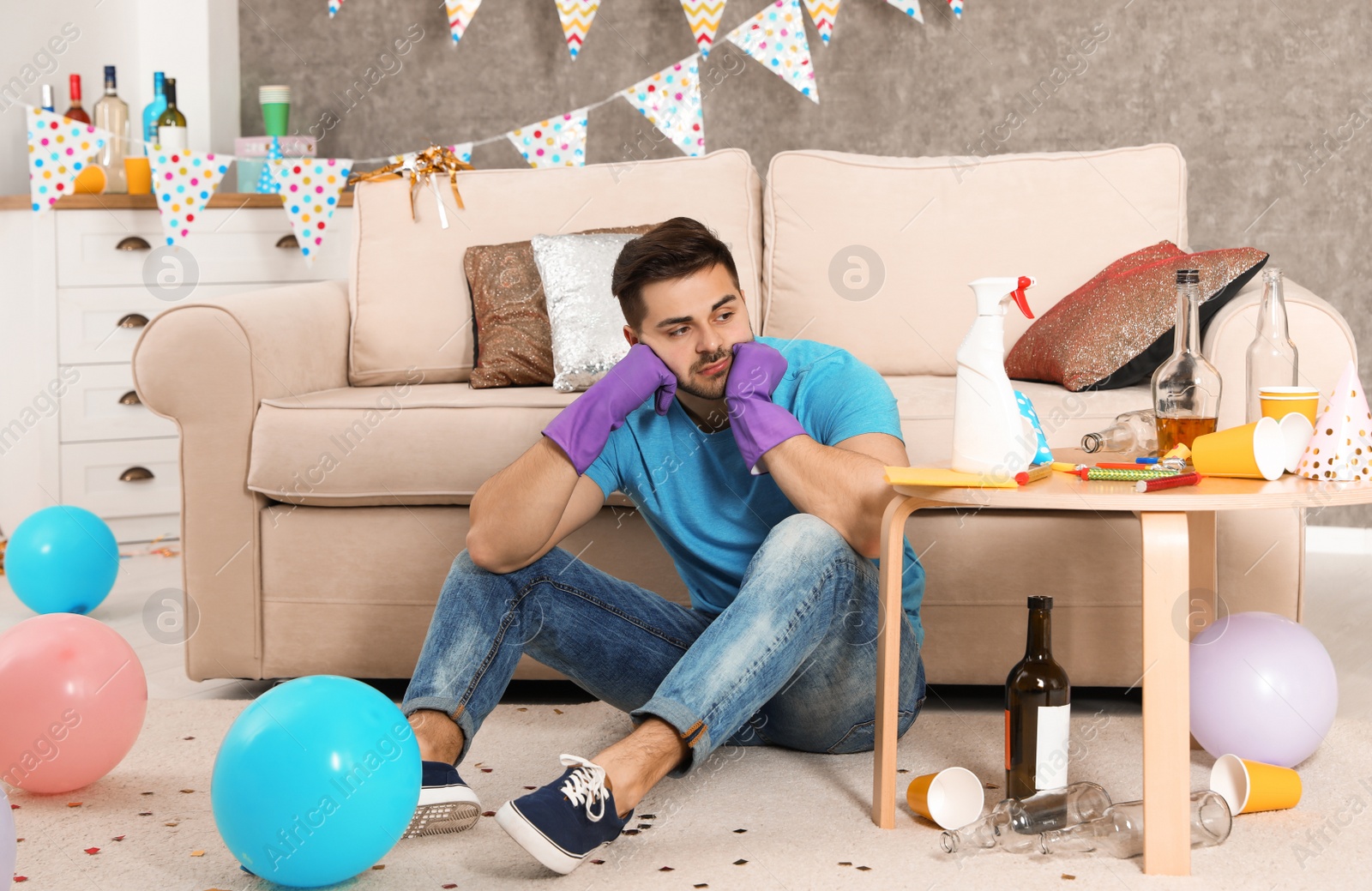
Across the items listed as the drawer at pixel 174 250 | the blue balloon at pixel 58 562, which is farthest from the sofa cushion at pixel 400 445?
the drawer at pixel 174 250

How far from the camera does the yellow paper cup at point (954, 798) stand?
1540 mm

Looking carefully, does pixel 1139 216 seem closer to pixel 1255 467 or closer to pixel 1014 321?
pixel 1014 321

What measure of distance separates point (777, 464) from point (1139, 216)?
4.63 feet

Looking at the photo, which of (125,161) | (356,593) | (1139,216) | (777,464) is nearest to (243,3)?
(125,161)

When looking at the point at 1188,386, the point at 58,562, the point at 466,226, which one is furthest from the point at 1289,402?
the point at 58,562

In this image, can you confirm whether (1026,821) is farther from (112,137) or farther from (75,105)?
(75,105)

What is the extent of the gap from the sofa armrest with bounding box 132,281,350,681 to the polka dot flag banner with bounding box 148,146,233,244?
3.76ft

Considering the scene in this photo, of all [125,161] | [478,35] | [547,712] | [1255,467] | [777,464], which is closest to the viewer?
[1255,467]

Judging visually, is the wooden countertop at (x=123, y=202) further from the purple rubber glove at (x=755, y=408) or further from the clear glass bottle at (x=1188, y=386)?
the clear glass bottle at (x=1188, y=386)

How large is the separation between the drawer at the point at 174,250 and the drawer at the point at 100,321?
4 cm

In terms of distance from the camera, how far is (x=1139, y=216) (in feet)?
8.54

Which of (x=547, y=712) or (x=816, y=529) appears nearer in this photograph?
(x=816, y=529)

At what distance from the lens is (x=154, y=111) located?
3.82m

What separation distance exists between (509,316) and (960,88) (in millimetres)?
1734
